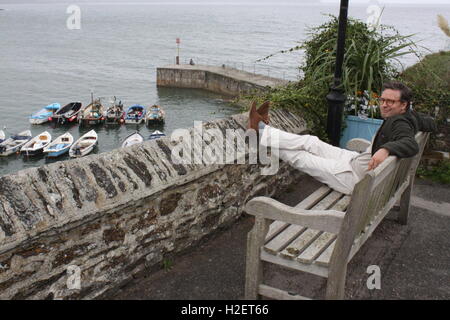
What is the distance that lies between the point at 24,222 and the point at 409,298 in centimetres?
287

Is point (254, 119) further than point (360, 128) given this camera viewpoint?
No

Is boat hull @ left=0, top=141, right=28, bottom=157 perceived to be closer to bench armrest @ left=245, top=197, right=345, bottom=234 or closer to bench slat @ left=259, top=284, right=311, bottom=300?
bench slat @ left=259, top=284, right=311, bottom=300

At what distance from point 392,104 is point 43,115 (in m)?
42.4

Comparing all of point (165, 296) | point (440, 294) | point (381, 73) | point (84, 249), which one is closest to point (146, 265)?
point (165, 296)

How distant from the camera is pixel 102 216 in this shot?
321 centimetres

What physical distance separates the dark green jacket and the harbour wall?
39.1m

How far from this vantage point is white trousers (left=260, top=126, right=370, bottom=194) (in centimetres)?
404

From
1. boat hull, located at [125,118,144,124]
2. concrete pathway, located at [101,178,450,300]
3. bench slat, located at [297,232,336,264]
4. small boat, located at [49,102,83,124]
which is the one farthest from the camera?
boat hull, located at [125,118,144,124]

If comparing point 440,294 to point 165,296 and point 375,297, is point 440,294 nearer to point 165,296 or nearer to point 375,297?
point 375,297

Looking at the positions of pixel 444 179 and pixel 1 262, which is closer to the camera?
pixel 1 262

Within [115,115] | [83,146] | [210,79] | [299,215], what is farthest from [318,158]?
[210,79]

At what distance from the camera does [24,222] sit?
109 inches

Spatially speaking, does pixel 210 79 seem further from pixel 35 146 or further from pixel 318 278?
pixel 318 278

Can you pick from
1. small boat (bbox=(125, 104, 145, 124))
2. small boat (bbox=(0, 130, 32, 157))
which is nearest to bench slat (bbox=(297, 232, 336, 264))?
small boat (bbox=(0, 130, 32, 157))
